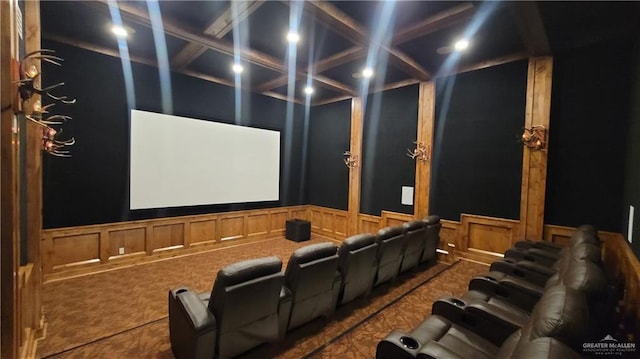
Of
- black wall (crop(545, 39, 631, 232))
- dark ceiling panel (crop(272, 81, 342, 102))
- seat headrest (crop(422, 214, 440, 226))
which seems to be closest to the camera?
black wall (crop(545, 39, 631, 232))

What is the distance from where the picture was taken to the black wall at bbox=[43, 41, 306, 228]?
3689mm

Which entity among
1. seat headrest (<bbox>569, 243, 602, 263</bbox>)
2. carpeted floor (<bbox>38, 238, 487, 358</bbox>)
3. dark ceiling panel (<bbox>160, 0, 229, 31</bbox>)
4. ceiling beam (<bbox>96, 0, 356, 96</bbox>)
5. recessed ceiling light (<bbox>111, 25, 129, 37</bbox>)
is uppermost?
dark ceiling panel (<bbox>160, 0, 229, 31</bbox>)

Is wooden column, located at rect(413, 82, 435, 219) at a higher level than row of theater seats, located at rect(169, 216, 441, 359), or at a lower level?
higher

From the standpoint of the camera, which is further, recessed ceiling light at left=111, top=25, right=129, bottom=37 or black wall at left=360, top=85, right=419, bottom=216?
black wall at left=360, top=85, right=419, bottom=216

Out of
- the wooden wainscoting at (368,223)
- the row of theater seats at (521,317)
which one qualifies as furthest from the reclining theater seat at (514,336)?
the wooden wainscoting at (368,223)

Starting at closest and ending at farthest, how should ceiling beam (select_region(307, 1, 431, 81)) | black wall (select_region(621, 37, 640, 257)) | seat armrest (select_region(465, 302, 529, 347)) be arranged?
seat armrest (select_region(465, 302, 529, 347)) < black wall (select_region(621, 37, 640, 257)) < ceiling beam (select_region(307, 1, 431, 81))

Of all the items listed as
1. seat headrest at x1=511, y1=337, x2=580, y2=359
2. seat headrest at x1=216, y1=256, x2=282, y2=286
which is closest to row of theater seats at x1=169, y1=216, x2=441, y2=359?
seat headrest at x1=216, y1=256, x2=282, y2=286

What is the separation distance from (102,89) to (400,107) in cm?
496

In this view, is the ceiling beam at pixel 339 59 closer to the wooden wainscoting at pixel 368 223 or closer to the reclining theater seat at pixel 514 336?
the wooden wainscoting at pixel 368 223

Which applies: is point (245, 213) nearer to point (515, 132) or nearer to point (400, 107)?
point (400, 107)

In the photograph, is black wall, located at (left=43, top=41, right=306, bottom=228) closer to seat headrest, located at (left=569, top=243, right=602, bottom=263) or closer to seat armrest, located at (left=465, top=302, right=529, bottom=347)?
seat armrest, located at (left=465, top=302, right=529, bottom=347)

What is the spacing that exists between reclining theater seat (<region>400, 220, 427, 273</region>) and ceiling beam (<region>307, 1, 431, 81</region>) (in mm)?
2394

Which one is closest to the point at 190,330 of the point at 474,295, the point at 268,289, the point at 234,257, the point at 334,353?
the point at 268,289

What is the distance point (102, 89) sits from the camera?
400cm
